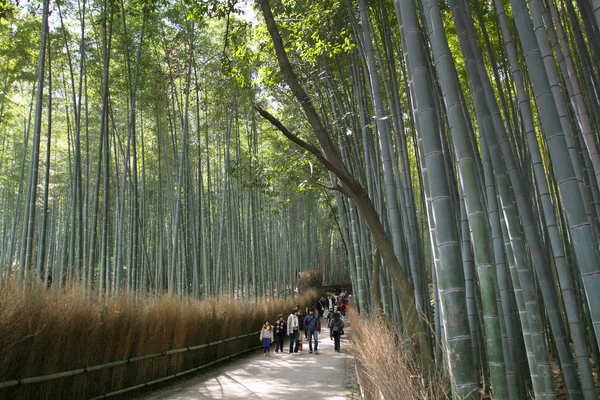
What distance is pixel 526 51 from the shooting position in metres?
1.79

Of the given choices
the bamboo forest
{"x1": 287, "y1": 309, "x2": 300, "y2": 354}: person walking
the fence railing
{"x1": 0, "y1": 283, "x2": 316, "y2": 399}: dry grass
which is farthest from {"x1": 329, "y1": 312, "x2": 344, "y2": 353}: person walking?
{"x1": 0, "y1": 283, "x2": 316, "y2": 399}: dry grass

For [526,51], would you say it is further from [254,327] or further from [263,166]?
[254,327]

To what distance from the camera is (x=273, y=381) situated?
565 centimetres

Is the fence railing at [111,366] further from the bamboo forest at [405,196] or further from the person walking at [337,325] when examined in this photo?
the person walking at [337,325]

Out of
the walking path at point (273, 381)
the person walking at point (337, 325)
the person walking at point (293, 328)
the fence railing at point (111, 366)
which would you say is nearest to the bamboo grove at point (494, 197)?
the walking path at point (273, 381)

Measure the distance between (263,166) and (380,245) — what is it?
3516 millimetres

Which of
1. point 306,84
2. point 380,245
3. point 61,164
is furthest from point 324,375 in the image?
point 61,164

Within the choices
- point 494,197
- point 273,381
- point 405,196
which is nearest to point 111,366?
point 273,381

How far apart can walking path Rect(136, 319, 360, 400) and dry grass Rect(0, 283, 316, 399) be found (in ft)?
1.33

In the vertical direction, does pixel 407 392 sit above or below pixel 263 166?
below

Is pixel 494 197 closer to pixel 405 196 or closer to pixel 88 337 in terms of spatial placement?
pixel 405 196

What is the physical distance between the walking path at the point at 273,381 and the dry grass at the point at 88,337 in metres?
0.41

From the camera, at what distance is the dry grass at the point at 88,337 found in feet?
11.0

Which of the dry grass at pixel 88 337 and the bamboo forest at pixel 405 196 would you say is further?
the dry grass at pixel 88 337
